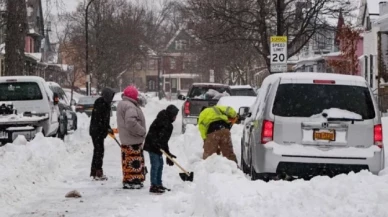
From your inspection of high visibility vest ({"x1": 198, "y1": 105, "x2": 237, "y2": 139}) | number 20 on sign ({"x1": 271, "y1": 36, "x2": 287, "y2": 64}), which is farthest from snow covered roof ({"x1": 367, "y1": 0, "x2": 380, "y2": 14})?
high visibility vest ({"x1": 198, "y1": 105, "x2": 237, "y2": 139})

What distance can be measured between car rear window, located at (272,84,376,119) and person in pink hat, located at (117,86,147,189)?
103 inches

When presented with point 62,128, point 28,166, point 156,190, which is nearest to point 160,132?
point 156,190

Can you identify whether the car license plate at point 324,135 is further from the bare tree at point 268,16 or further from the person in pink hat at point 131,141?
the bare tree at point 268,16

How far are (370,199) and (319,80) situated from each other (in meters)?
3.17

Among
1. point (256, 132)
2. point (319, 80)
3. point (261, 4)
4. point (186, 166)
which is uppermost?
point (261, 4)

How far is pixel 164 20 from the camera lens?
10450cm

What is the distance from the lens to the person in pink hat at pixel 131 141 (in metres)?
10.8

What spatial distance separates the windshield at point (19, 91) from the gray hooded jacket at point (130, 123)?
22.3 feet

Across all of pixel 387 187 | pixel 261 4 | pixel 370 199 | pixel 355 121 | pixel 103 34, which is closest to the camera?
pixel 370 199

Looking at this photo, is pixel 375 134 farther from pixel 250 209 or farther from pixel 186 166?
pixel 186 166

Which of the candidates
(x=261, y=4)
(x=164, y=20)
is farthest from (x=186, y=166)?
(x=164, y=20)

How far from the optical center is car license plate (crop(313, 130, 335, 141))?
9.02 m

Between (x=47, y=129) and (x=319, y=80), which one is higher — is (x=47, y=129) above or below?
below

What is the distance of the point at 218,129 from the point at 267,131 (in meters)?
2.52
